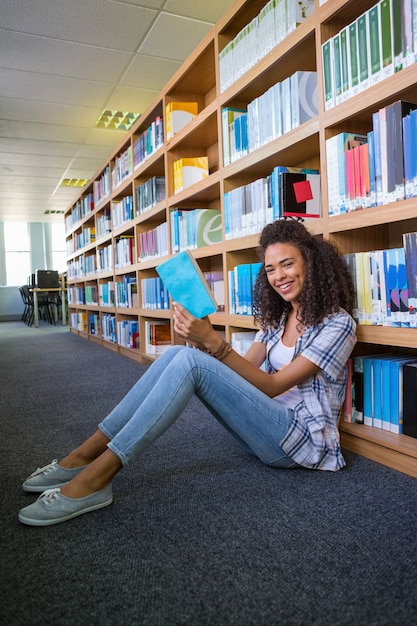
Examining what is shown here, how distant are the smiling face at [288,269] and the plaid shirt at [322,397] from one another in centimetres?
14

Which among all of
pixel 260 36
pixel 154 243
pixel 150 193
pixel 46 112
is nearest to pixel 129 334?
pixel 154 243

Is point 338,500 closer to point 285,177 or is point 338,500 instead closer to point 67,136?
point 285,177

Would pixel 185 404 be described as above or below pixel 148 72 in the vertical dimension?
below

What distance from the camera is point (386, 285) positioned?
143 cm

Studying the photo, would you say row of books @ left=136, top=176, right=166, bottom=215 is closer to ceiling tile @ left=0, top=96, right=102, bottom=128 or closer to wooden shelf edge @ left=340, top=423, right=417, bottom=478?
ceiling tile @ left=0, top=96, right=102, bottom=128

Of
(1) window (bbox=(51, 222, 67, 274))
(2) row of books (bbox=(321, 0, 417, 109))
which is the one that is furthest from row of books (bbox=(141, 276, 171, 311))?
(1) window (bbox=(51, 222, 67, 274))

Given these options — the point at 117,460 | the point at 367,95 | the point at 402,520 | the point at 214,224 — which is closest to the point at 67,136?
the point at 214,224

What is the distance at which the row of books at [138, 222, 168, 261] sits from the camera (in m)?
3.26

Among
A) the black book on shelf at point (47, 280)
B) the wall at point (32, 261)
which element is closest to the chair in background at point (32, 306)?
the wall at point (32, 261)

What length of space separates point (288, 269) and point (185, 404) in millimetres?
544

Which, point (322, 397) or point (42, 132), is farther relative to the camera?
point (42, 132)

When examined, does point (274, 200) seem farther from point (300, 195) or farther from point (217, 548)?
point (217, 548)

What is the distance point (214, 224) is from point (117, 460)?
1856mm

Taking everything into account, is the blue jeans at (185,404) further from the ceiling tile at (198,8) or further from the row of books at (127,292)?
the ceiling tile at (198,8)
